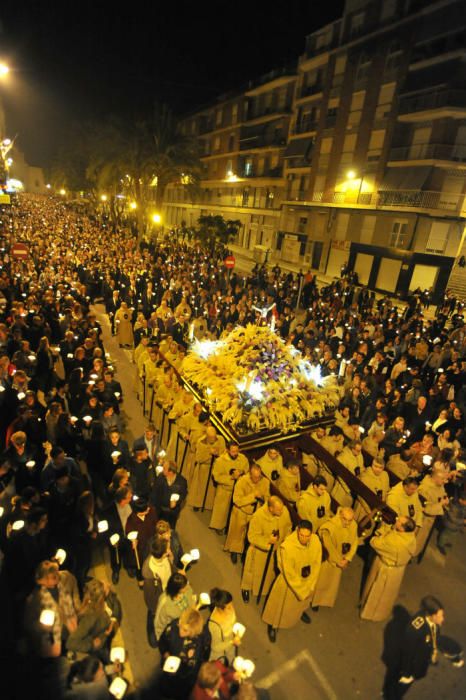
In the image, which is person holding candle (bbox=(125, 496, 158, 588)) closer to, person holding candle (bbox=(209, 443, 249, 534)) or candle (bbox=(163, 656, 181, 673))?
person holding candle (bbox=(209, 443, 249, 534))

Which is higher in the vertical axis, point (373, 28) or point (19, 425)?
point (373, 28)

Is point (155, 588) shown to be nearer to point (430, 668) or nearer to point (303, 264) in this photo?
point (430, 668)

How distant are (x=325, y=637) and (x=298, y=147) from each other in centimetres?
3488

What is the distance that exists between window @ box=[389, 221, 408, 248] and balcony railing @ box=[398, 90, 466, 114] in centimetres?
622

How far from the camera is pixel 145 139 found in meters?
33.1

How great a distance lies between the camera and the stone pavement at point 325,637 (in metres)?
4.38

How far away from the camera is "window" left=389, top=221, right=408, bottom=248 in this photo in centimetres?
2403

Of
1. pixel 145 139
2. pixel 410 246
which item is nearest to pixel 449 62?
pixel 410 246

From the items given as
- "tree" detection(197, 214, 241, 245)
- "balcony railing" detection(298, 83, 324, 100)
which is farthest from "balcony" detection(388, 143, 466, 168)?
"tree" detection(197, 214, 241, 245)

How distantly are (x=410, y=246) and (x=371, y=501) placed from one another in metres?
21.9

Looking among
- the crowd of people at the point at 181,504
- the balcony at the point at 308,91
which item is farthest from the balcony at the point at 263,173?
the crowd of people at the point at 181,504

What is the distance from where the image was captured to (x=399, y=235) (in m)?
24.5

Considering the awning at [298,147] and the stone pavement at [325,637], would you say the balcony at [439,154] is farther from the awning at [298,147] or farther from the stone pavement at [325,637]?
the stone pavement at [325,637]

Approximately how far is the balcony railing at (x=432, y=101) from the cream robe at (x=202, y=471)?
2383 centimetres
